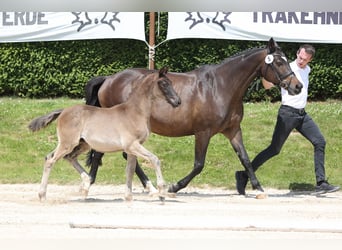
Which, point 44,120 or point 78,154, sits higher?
point 44,120

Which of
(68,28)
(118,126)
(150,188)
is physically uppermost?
(118,126)

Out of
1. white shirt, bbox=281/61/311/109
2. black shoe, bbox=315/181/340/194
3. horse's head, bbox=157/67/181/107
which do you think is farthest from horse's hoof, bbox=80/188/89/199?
black shoe, bbox=315/181/340/194

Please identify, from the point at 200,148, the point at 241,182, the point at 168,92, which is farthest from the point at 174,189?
the point at 168,92

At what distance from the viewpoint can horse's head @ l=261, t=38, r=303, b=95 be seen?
8.05 meters

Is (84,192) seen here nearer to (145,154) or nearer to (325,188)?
(145,154)

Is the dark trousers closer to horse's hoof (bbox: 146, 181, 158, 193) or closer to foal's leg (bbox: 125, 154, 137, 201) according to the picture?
horse's hoof (bbox: 146, 181, 158, 193)

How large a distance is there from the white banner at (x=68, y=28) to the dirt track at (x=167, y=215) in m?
4.94

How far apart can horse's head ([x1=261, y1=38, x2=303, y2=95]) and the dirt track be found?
1.44 m

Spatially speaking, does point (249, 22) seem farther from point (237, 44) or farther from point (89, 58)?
point (89, 58)

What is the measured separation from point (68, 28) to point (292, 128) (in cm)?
691

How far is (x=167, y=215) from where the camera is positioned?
21.2 ft

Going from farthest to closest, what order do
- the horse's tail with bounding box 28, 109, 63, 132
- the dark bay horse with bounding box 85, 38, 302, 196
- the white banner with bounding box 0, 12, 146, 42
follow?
the white banner with bounding box 0, 12, 146, 42, the dark bay horse with bounding box 85, 38, 302, 196, the horse's tail with bounding box 28, 109, 63, 132

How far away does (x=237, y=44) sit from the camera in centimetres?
1416

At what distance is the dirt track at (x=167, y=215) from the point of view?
5.01 meters
